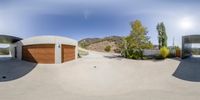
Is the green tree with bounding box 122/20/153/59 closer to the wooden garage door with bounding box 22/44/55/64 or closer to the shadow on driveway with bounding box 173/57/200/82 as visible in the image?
the shadow on driveway with bounding box 173/57/200/82

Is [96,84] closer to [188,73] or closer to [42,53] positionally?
[188,73]

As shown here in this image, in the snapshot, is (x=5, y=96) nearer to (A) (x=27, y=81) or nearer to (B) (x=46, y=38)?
(A) (x=27, y=81)

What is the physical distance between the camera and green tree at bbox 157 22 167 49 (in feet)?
111

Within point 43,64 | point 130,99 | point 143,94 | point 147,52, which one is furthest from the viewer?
point 147,52

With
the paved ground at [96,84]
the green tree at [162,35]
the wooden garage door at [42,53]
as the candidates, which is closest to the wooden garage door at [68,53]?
the wooden garage door at [42,53]

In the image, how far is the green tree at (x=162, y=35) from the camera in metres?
33.8

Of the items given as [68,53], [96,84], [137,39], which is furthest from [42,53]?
[137,39]

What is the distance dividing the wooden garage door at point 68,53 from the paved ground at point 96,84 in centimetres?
508

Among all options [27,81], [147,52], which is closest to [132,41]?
[147,52]

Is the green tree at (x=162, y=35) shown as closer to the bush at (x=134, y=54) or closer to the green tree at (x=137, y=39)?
the green tree at (x=137, y=39)

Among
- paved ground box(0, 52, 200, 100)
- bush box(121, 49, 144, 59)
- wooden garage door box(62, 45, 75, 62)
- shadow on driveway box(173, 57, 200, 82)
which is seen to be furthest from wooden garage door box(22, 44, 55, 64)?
shadow on driveway box(173, 57, 200, 82)

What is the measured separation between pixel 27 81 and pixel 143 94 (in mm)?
9048

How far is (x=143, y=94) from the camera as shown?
36.4 ft

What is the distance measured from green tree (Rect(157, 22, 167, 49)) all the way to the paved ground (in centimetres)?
1464
